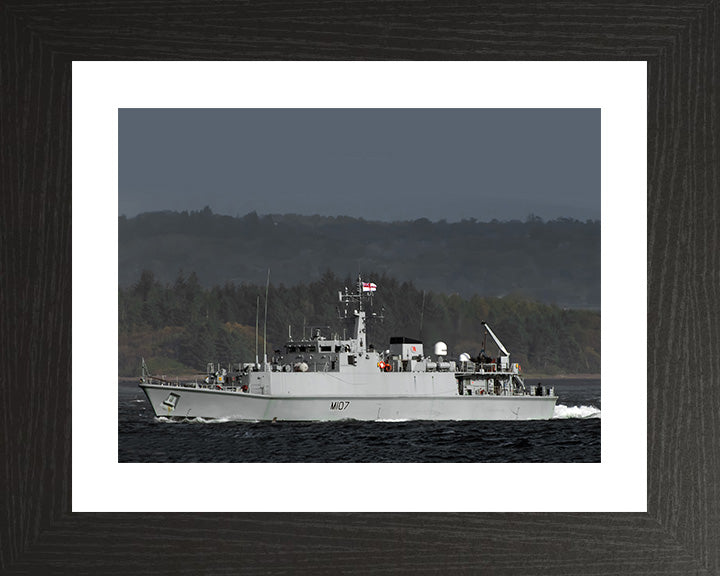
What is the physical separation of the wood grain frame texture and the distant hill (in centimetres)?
513

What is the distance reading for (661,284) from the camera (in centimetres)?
575

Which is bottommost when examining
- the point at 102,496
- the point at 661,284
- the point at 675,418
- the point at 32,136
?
the point at 102,496

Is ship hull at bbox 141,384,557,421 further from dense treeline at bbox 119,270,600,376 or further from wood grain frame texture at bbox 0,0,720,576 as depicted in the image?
wood grain frame texture at bbox 0,0,720,576

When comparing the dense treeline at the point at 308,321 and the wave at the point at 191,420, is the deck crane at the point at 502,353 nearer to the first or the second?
the dense treeline at the point at 308,321

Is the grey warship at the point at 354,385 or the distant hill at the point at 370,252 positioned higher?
the distant hill at the point at 370,252

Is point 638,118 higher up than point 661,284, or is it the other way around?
point 638,118

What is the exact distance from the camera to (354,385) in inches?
519

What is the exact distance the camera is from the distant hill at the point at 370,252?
11203 mm

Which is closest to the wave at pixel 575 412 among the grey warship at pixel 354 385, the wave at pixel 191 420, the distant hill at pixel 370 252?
the grey warship at pixel 354 385

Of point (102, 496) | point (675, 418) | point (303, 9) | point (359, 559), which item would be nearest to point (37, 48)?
Answer: point (303, 9)

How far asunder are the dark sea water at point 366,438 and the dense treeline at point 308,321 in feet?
1.84

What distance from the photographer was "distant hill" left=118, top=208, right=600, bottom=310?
36.8 feet

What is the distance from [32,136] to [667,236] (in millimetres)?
3671

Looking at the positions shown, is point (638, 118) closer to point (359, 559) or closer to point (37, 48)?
point (359, 559)
